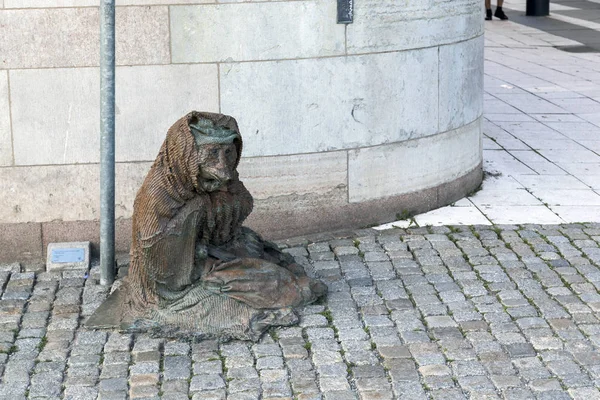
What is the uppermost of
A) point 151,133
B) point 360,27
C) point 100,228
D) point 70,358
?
point 360,27

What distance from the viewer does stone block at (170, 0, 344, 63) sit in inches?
291

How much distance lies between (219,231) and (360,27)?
7.09 feet

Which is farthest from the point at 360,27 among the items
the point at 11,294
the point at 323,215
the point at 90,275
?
the point at 11,294

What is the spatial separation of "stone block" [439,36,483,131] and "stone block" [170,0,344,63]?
1.15 m

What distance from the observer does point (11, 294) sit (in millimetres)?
6941

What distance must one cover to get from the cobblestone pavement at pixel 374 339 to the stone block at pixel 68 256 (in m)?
0.07

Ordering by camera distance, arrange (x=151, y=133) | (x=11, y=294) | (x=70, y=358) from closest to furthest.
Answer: (x=70, y=358) < (x=11, y=294) < (x=151, y=133)

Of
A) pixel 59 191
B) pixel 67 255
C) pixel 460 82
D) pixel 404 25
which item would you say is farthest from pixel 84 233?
pixel 460 82

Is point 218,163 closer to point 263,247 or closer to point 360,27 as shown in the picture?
point 263,247

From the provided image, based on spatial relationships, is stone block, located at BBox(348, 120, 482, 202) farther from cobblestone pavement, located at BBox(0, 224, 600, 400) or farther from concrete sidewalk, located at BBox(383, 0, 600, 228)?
cobblestone pavement, located at BBox(0, 224, 600, 400)

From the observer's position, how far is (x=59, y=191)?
296 inches

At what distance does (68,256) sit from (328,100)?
A: 2183mm

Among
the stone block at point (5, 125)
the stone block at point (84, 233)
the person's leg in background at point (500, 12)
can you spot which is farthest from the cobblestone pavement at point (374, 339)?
the person's leg in background at point (500, 12)

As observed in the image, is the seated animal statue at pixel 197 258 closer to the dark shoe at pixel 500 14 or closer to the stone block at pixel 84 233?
the stone block at pixel 84 233
